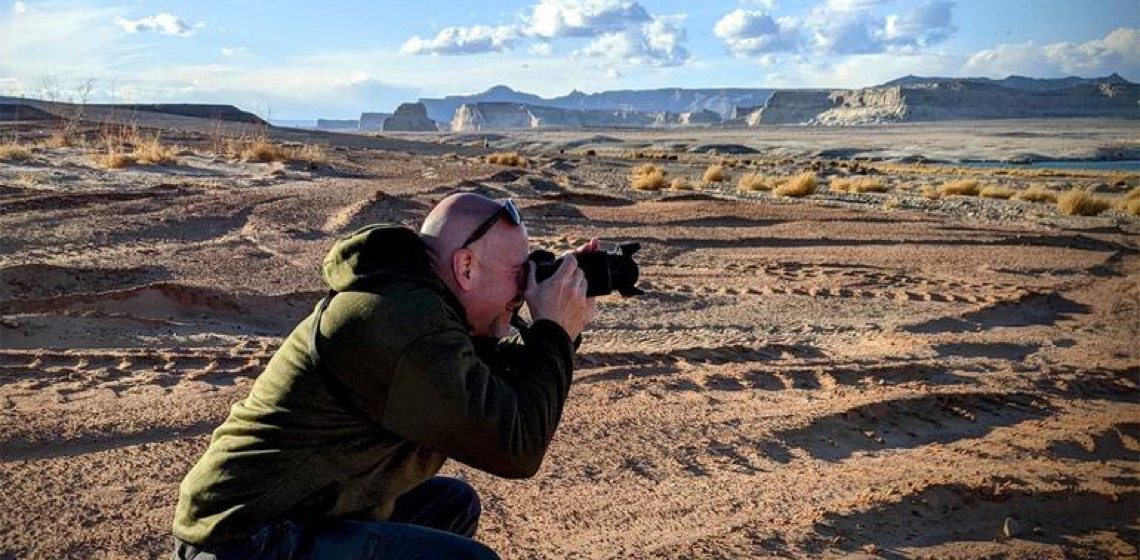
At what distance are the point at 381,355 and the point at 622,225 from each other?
1286cm

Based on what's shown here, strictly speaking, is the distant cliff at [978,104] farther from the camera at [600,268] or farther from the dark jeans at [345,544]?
the dark jeans at [345,544]

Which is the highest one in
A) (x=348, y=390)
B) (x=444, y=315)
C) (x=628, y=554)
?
(x=444, y=315)

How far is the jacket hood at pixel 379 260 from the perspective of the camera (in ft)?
7.22

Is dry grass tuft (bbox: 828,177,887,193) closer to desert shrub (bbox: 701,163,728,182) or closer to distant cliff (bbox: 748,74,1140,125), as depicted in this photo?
desert shrub (bbox: 701,163,728,182)

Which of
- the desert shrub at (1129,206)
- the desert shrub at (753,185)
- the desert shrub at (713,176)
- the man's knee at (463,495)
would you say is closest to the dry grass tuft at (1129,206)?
the desert shrub at (1129,206)

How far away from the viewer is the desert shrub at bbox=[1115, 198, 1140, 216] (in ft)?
67.9

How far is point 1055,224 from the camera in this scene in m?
17.3

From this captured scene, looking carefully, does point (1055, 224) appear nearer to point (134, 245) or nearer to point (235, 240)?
point (235, 240)

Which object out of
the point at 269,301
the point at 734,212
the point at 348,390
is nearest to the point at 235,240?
the point at 269,301

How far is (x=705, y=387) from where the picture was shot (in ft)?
20.5

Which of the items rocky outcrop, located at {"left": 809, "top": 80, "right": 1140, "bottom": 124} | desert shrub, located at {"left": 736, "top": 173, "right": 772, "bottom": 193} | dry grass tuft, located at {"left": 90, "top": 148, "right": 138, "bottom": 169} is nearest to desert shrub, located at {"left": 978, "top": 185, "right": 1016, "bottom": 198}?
desert shrub, located at {"left": 736, "top": 173, "right": 772, "bottom": 193}

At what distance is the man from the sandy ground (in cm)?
172

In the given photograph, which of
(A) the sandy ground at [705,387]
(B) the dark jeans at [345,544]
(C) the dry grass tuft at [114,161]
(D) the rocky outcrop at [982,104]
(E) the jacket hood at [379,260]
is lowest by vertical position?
(A) the sandy ground at [705,387]

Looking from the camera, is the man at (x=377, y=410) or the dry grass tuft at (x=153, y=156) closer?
the man at (x=377, y=410)
